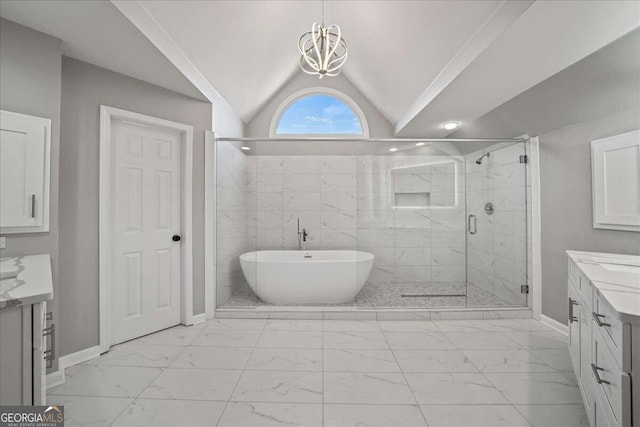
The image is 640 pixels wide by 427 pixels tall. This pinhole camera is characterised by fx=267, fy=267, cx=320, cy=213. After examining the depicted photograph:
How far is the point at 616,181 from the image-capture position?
6.52ft

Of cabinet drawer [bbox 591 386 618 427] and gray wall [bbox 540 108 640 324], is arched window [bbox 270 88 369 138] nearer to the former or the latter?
gray wall [bbox 540 108 640 324]

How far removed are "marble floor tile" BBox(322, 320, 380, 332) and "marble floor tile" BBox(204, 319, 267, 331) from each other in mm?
658

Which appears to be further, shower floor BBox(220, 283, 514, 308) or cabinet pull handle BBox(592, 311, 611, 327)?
shower floor BBox(220, 283, 514, 308)

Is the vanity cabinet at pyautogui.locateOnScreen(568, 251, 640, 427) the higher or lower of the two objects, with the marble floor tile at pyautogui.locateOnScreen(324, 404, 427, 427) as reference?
higher

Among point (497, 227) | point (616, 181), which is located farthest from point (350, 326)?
point (616, 181)

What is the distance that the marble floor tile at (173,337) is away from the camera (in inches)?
93.5

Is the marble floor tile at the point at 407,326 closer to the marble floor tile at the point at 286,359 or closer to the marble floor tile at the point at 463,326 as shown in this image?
the marble floor tile at the point at 463,326

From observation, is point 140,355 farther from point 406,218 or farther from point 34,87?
point 406,218

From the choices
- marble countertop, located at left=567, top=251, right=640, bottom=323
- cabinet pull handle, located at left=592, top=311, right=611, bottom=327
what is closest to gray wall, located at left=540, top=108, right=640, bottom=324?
marble countertop, located at left=567, top=251, right=640, bottom=323

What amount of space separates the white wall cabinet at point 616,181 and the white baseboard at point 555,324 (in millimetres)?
1020

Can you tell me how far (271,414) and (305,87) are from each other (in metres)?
4.44

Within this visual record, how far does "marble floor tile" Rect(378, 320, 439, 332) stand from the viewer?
2.62 m

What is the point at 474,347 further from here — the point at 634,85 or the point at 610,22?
the point at 610,22

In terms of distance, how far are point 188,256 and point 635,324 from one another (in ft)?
9.88
